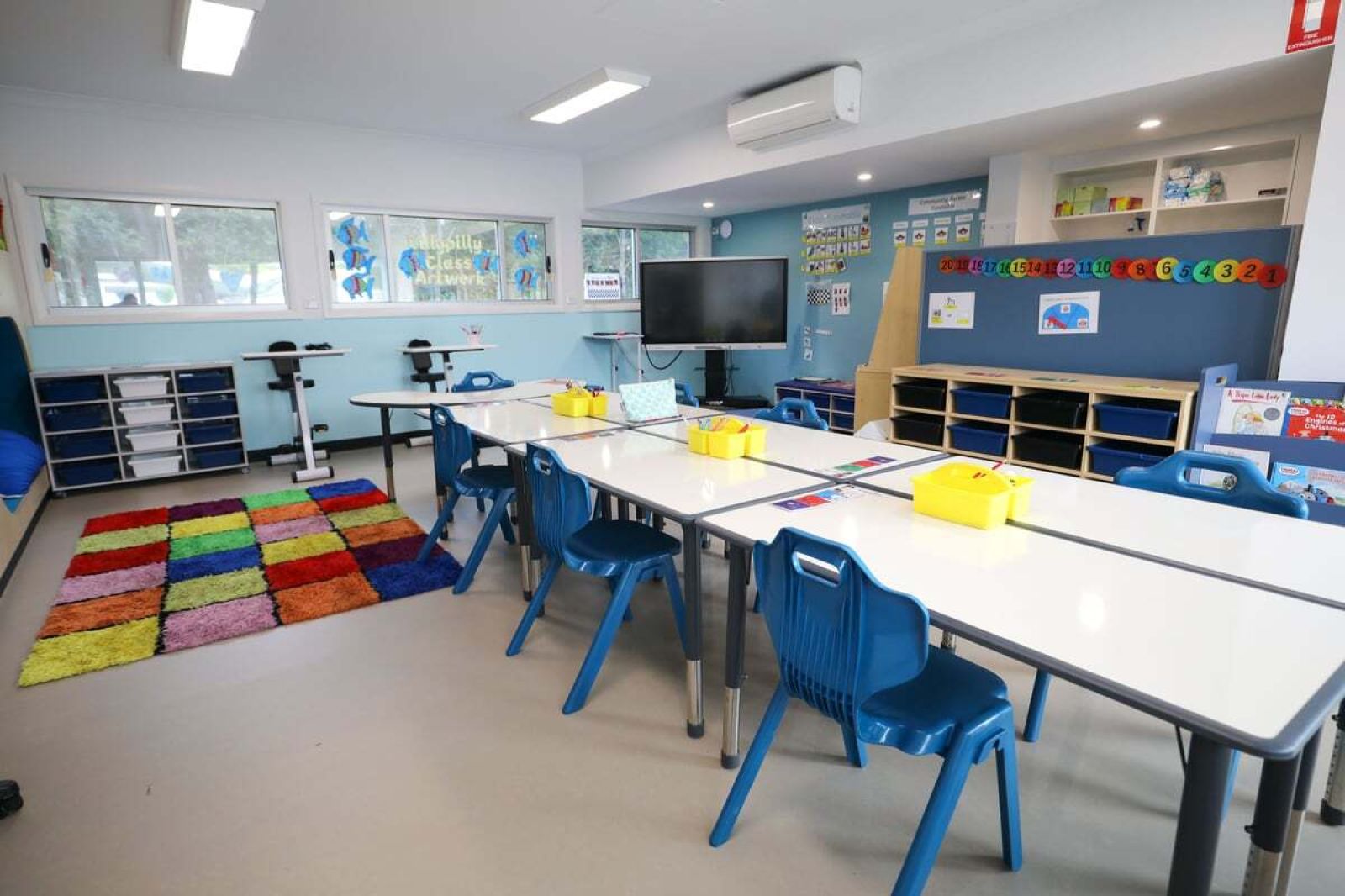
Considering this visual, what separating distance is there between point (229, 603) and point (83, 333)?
3.38m

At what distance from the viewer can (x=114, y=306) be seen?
5105 mm

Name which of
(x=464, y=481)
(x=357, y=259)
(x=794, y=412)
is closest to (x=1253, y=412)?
(x=794, y=412)

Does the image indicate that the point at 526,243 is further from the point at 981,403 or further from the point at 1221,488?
the point at 1221,488

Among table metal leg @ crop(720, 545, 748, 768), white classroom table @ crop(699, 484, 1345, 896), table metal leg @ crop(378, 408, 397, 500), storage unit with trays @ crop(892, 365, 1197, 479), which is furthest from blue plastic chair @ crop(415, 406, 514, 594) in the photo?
storage unit with trays @ crop(892, 365, 1197, 479)

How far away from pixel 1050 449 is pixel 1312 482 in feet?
3.87

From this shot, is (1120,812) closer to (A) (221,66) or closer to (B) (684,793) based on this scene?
(B) (684,793)

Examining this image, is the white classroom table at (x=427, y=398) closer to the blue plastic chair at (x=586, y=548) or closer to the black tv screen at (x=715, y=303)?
the blue plastic chair at (x=586, y=548)

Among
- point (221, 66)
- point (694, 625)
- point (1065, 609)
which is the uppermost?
point (221, 66)

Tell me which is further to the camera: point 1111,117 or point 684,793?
point 1111,117

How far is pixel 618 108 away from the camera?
16.4 ft

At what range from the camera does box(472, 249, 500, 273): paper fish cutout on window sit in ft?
21.9

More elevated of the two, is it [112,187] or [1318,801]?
[112,187]

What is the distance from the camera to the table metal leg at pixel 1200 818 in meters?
0.95

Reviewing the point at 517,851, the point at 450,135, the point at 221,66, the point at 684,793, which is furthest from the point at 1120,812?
the point at 450,135
